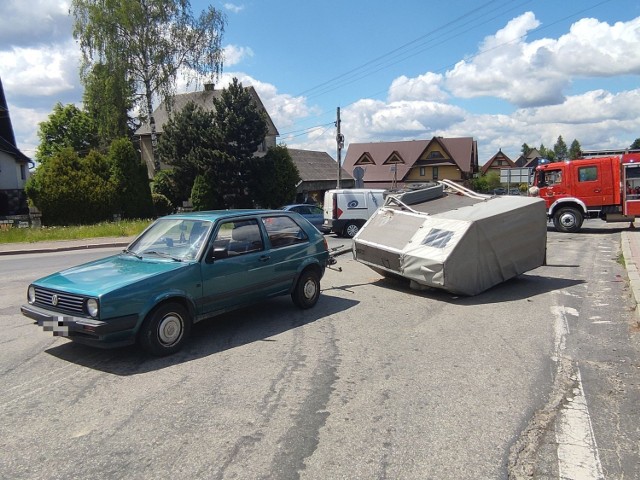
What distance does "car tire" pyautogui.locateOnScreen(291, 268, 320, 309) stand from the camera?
24.2 feet

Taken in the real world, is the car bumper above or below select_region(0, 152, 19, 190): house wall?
below

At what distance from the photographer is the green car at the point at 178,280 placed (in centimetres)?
497

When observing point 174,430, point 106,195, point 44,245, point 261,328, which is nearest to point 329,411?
point 174,430

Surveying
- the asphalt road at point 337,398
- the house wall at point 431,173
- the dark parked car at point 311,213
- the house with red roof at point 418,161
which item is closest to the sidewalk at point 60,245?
the dark parked car at point 311,213

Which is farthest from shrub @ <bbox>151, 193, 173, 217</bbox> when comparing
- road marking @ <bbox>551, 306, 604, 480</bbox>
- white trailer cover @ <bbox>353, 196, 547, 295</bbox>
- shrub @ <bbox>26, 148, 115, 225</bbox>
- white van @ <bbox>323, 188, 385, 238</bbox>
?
road marking @ <bbox>551, 306, 604, 480</bbox>

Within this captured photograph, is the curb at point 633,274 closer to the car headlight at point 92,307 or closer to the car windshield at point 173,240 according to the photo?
the car windshield at point 173,240

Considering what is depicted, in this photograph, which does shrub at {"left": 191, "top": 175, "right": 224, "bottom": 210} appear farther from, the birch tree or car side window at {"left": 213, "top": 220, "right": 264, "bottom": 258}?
car side window at {"left": 213, "top": 220, "right": 264, "bottom": 258}

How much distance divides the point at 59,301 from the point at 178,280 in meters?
1.20

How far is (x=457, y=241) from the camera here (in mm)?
7938

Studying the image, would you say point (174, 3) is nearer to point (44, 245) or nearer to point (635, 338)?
point (44, 245)

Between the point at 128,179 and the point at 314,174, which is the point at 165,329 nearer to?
the point at 128,179

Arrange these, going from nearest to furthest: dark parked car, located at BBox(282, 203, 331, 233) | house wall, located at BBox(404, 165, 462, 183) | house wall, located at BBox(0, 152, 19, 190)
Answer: dark parked car, located at BBox(282, 203, 331, 233) → house wall, located at BBox(0, 152, 19, 190) → house wall, located at BBox(404, 165, 462, 183)

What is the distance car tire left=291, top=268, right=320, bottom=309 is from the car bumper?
277cm

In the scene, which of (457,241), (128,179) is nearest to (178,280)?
(457,241)
